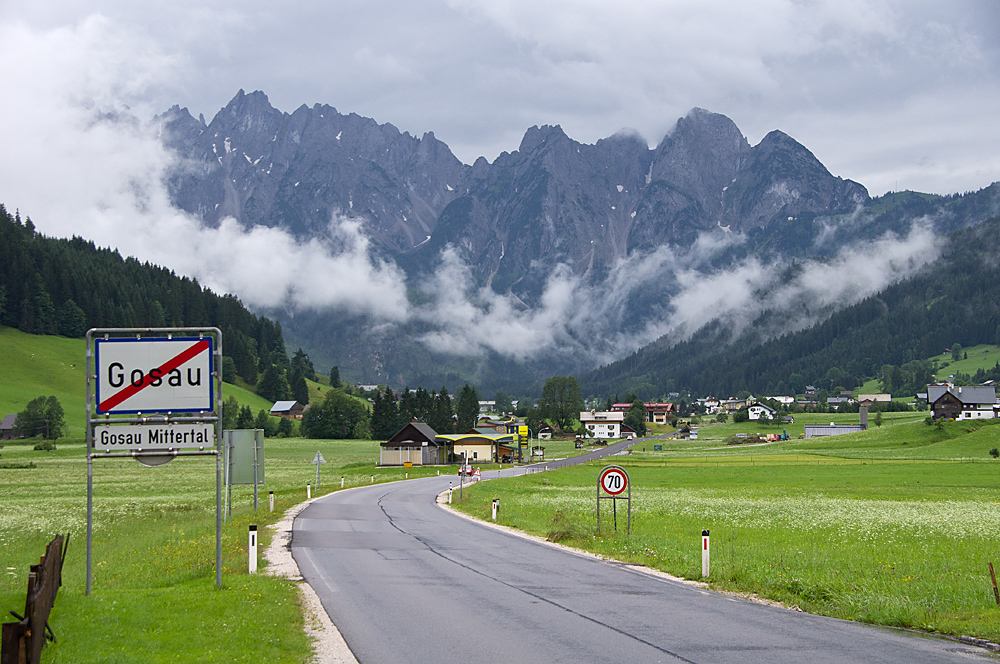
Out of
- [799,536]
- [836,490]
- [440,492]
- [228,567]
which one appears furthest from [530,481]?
[228,567]

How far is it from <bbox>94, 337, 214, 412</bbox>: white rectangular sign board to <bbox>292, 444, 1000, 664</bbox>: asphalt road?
512 centimetres

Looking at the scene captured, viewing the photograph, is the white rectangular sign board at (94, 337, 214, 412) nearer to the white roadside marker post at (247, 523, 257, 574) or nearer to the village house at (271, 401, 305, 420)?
the white roadside marker post at (247, 523, 257, 574)

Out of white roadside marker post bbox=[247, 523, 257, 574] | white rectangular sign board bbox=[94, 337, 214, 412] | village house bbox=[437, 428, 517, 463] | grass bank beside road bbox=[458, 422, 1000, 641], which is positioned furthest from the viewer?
village house bbox=[437, 428, 517, 463]

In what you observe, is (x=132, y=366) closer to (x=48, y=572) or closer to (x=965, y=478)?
(x=48, y=572)

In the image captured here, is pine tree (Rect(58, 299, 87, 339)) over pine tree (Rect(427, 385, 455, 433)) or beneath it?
over

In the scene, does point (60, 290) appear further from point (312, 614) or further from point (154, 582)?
point (312, 614)

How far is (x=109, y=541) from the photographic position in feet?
98.6

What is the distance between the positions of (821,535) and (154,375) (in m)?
23.9

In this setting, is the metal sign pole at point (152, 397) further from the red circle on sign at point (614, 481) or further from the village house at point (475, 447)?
the village house at point (475, 447)

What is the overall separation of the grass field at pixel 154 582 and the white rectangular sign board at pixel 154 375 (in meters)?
3.80

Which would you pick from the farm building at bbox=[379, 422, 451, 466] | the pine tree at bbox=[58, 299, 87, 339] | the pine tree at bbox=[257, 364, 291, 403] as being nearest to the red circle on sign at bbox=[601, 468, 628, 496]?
the farm building at bbox=[379, 422, 451, 466]

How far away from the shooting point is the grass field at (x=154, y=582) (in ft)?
37.9

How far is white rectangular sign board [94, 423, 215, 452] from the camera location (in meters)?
16.1

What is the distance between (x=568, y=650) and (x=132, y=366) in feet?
35.5
